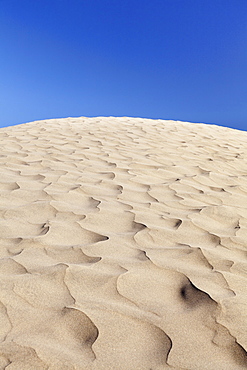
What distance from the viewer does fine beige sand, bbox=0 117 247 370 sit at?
3.67 feet

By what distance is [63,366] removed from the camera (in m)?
1.04

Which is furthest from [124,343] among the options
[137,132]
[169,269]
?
[137,132]

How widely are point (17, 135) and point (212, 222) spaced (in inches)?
190

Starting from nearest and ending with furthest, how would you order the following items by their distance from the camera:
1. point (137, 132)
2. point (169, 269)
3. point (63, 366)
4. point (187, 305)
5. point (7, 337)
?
point (63, 366)
point (7, 337)
point (187, 305)
point (169, 269)
point (137, 132)

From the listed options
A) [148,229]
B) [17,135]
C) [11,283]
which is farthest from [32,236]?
[17,135]

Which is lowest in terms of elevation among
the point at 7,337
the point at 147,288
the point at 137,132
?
the point at 7,337

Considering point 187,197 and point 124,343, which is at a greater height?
point 187,197

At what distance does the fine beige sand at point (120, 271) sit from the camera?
3.67 ft

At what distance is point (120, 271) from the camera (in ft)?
5.20

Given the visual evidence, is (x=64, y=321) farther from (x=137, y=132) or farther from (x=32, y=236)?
(x=137, y=132)

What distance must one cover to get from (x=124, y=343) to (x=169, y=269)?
0.55 meters

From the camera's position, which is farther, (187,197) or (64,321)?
(187,197)

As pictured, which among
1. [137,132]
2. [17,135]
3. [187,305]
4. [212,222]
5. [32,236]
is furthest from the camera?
[137,132]

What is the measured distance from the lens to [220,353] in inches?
43.8
